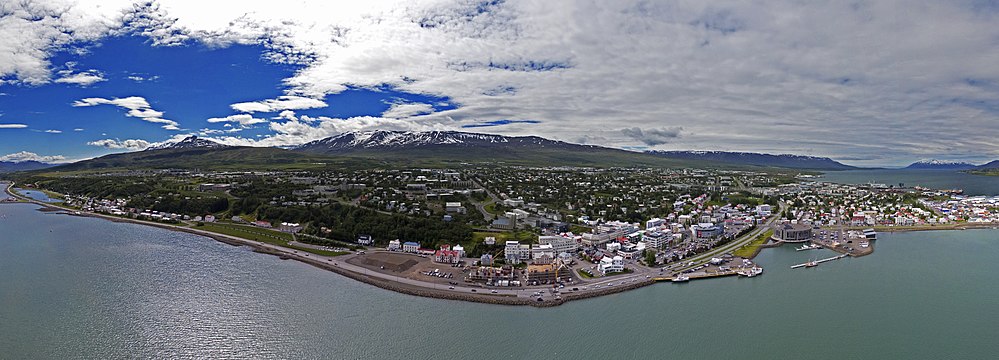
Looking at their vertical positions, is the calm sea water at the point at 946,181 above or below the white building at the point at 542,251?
above

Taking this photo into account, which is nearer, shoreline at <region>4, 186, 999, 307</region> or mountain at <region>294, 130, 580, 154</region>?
shoreline at <region>4, 186, 999, 307</region>

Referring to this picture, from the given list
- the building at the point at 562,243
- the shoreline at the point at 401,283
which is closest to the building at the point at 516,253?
the building at the point at 562,243

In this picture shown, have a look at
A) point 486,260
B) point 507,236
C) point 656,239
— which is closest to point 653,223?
point 656,239

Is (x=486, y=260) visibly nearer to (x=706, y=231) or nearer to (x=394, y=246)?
(x=394, y=246)

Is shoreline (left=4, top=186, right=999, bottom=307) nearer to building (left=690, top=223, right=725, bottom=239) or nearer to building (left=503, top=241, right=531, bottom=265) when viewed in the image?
building (left=690, top=223, right=725, bottom=239)

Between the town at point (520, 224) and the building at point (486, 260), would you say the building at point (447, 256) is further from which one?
the building at point (486, 260)

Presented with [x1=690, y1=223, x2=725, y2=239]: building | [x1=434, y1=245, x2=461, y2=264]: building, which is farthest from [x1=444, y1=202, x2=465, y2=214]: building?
[x1=690, y1=223, x2=725, y2=239]: building
